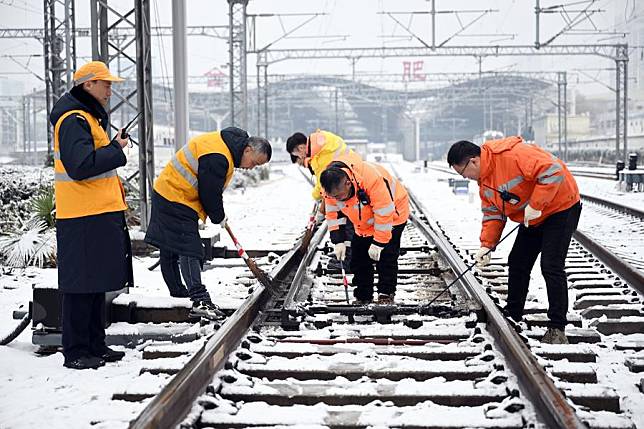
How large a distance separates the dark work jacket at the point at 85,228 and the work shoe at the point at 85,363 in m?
0.40

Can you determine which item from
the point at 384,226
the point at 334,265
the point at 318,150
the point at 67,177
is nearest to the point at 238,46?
the point at 334,265

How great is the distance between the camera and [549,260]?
5.04 m

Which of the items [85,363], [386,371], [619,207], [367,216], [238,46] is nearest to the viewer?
[386,371]

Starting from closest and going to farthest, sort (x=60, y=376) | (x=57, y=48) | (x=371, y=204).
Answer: (x=60, y=376) < (x=371, y=204) < (x=57, y=48)

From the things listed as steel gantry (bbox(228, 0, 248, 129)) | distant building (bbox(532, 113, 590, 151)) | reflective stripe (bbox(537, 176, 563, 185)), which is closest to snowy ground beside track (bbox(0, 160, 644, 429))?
reflective stripe (bbox(537, 176, 563, 185))

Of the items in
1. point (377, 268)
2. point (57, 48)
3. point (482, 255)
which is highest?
point (57, 48)

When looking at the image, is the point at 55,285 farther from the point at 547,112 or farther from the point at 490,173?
the point at 547,112

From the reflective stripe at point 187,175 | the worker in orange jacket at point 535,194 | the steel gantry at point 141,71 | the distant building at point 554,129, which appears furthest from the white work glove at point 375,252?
the distant building at point 554,129

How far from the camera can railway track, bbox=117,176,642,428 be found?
10.5 feet

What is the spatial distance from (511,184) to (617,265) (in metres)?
3.34

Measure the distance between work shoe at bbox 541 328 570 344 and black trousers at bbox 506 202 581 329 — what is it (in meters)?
0.08

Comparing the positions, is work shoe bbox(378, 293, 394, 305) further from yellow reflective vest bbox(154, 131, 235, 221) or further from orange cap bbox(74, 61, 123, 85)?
orange cap bbox(74, 61, 123, 85)

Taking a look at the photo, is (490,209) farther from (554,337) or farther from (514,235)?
(514,235)

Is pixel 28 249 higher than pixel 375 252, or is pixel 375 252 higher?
pixel 375 252
